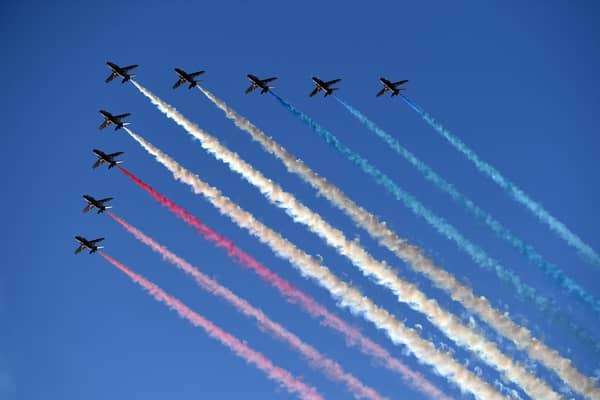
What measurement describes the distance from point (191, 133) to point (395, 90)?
52.7 ft

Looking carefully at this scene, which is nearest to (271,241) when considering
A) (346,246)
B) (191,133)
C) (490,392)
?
(346,246)

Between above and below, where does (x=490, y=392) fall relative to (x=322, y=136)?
below

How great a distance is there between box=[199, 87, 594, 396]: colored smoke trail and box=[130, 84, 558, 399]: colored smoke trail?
132 centimetres

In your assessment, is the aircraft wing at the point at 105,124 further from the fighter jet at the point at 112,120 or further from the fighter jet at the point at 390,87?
the fighter jet at the point at 390,87

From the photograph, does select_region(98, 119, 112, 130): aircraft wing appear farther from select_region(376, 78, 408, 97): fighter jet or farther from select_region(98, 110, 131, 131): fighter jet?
select_region(376, 78, 408, 97): fighter jet

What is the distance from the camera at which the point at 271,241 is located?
3381 inches

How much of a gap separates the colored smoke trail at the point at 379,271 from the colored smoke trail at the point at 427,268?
1.32 m

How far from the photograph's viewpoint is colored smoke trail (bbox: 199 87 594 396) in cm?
7862

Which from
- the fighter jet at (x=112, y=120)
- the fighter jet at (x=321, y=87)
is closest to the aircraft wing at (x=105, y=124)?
the fighter jet at (x=112, y=120)

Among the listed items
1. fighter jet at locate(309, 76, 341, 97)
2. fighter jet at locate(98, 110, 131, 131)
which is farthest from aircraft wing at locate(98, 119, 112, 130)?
fighter jet at locate(309, 76, 341, 97)

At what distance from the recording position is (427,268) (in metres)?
83.0

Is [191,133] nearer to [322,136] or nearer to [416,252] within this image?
[322,136]

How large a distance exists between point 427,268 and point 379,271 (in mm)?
3406

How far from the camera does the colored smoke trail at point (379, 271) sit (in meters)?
79.4
